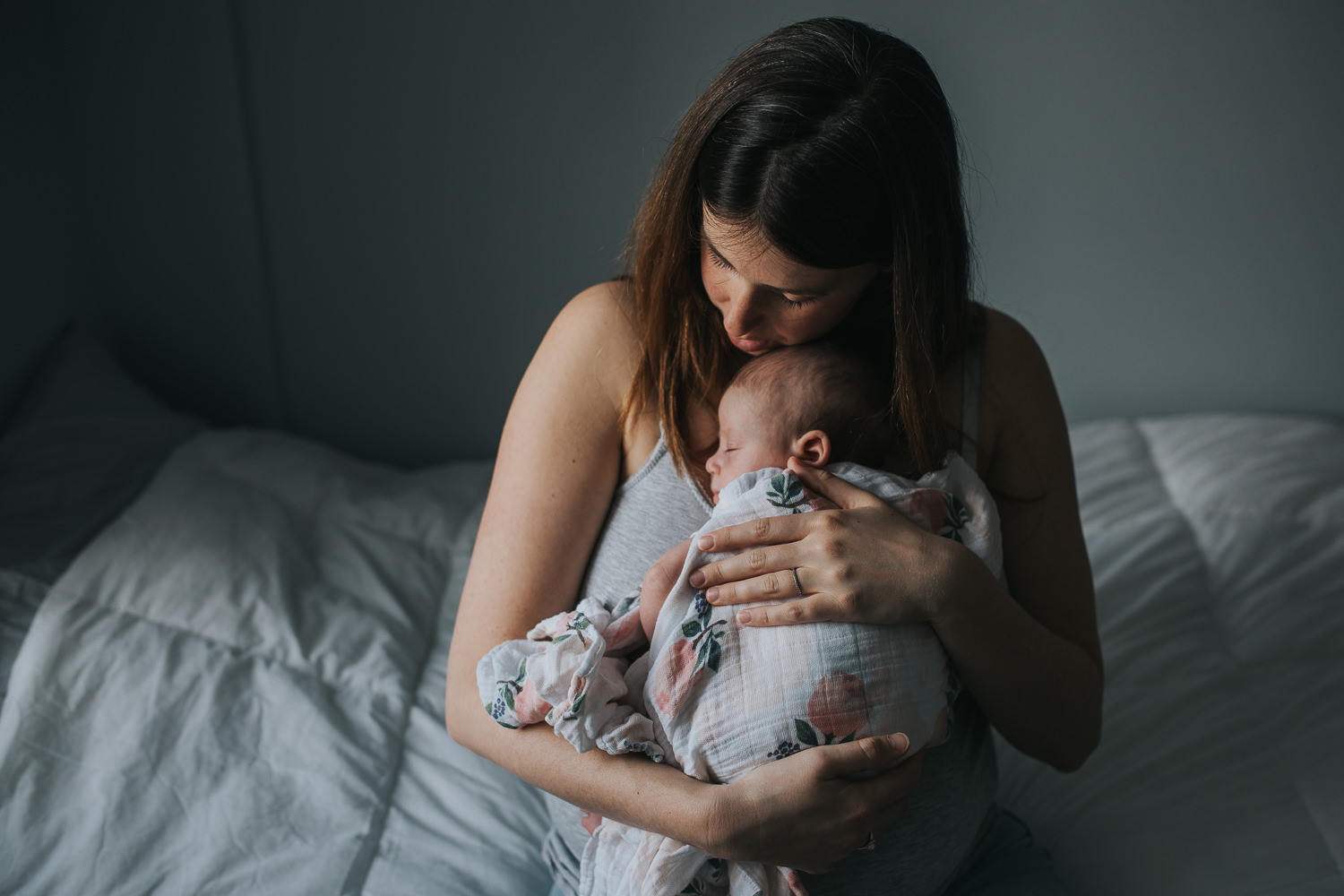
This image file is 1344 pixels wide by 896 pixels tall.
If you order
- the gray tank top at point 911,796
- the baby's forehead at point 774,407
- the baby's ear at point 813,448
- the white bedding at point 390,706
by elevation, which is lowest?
the white bedding at point 390,706

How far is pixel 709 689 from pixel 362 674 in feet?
2.30

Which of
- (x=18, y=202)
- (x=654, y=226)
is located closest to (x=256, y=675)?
(x=654, y=226)

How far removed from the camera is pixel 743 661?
0.75m

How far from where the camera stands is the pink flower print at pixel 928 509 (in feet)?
2.80

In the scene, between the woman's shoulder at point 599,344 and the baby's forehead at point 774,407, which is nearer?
the baby's forehead at point 774,407

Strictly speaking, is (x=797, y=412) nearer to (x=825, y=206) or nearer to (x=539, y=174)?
(x=825, y=206)

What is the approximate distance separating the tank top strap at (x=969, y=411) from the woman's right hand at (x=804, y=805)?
1.13 ft

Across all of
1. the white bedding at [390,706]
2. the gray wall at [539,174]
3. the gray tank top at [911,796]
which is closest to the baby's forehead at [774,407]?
the gray tank top at [911,796]

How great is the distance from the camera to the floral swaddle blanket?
738 mm

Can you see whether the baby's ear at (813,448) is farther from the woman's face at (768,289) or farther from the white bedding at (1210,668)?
the white bedding at (1210,668)

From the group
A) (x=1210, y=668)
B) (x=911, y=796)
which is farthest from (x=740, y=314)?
(x=1210, y=668)

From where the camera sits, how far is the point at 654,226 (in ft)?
2.92

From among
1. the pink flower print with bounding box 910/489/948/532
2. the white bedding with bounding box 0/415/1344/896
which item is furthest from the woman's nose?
the white bedding with bounding box 0/415/1344/896

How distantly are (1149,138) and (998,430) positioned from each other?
107 cm
